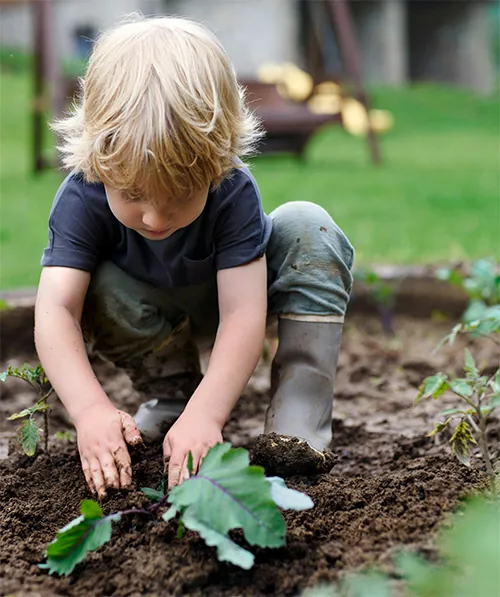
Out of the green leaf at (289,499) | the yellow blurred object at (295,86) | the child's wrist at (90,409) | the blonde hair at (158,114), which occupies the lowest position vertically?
the yellow blurred object at (295,86)

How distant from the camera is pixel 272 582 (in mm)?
A: 1337

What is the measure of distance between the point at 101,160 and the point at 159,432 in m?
0.75

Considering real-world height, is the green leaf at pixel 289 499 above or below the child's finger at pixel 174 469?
above

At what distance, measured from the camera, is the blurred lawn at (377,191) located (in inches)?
173

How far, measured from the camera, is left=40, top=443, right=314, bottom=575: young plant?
1.31 metres

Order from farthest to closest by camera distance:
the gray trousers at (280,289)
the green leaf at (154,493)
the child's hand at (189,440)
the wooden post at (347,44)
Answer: the wooden post at (347,44) < the gray trousers at (280,289) < the child's hand at (189,440) < the green leaf at (154,493)

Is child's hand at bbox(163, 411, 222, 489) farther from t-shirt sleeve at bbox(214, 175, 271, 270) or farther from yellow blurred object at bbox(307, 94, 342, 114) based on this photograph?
yellow blurred object at bbox(307, 94, 342, 114)

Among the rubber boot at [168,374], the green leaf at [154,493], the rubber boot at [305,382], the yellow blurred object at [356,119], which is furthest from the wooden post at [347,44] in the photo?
the green leaf at [154,493]

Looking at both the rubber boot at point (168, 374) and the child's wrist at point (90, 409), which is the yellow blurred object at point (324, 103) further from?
the child's wrist at point (90, 409)

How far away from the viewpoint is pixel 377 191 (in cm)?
721

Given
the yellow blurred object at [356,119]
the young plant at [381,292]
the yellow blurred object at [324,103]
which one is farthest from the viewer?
the yellow blurred object at [324,103]

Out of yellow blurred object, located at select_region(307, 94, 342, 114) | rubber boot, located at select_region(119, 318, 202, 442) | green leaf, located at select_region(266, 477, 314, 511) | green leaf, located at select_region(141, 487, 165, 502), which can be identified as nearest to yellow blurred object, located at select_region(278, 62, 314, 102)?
yellow blurred object, located at select_region(307, 94, 342, 114)

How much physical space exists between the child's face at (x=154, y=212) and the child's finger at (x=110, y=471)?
423mm

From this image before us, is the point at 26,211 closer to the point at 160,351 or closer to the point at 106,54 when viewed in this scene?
the point at 160,351
